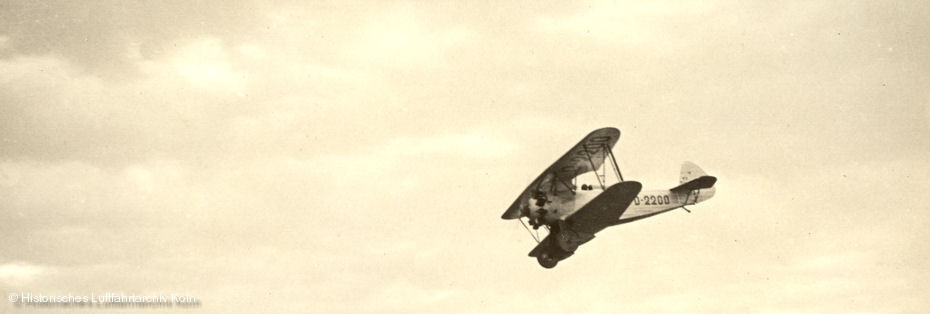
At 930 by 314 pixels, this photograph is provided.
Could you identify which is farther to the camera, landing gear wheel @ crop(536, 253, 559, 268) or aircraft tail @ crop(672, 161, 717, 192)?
landing gear wheel @ crop(536, 253, 559, 268)

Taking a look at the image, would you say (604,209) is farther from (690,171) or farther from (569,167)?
(690,171)

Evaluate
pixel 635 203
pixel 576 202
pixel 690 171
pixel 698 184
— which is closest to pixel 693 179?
pixel 690 171

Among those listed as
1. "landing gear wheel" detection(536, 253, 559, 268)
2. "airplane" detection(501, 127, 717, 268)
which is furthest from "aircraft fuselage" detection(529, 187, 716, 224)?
"landing gear wheel" detection(536, 253, 559, 268)

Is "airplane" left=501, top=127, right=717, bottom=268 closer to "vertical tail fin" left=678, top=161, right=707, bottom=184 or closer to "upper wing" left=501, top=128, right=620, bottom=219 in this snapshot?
"upper wing" left=501, top=128, right=620, bottom=219

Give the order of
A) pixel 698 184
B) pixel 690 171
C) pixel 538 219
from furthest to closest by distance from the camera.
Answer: pixel 690 171, pixel 698 184, pixel 538 219

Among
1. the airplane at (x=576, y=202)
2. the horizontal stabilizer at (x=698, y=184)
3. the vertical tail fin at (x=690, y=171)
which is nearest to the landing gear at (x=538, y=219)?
the airplane at (x=576, y=202)

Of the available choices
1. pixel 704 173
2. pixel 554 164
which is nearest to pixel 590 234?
pixel 554 164

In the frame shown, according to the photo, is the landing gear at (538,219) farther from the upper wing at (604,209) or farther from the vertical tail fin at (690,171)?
the vertical tail fin at (690,171)
